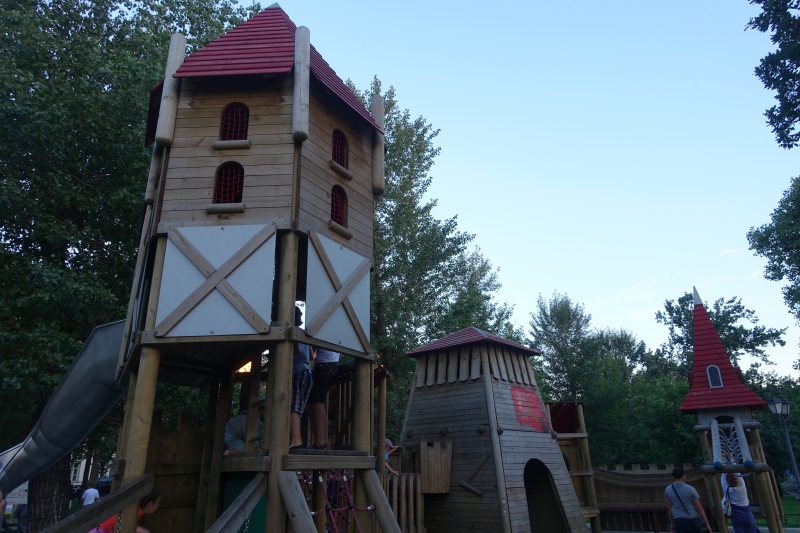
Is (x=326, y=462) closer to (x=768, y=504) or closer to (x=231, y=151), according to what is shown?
(x=231, y=151)

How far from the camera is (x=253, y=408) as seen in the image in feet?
20.6

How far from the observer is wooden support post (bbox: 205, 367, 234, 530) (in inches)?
247

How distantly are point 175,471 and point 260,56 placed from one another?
5.65 m

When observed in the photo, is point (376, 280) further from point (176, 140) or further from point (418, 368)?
point (176, 140)

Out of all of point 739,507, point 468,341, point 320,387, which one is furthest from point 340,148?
point 739,507

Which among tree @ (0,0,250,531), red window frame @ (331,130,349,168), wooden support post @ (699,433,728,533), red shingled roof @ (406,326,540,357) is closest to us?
red window frame @ (331,130,349,168)

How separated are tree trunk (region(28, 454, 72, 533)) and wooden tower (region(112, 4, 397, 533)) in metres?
7.74

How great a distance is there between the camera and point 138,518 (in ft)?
17.5

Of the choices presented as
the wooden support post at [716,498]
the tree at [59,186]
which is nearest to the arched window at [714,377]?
the wooden support post at [716,498]

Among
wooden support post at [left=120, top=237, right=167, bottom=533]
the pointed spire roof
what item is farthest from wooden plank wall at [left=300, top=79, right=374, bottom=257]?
the pointed spire roof

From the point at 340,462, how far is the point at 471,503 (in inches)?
257

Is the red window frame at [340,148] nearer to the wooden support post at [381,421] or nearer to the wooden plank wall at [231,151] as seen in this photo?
the wooden plank wall at [231,151]

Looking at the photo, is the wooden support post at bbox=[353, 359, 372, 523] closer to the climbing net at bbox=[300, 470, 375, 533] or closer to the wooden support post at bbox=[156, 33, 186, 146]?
the climbing net at bbox=[300, 470, 375, 533]

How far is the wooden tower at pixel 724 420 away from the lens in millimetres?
13344
